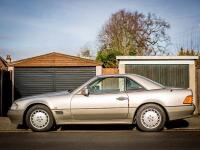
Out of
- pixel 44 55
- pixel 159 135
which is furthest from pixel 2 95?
pixel 159 135

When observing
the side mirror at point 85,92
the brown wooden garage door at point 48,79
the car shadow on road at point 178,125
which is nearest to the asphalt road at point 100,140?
the side mirror at point 85,92

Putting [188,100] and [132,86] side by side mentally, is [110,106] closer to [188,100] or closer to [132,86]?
[132,86]

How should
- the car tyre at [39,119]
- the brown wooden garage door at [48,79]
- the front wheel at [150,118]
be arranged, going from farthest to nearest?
1. the brown wooden garage door at [48,79]
2. the car tyre at [39,119]
3. the front wheel at [150,118]

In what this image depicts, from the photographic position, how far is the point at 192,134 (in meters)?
9.20

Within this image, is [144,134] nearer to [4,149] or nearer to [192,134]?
[192,134]

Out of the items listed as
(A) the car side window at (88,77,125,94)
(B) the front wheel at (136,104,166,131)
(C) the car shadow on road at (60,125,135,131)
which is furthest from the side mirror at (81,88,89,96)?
(B) the front wheel at (136,104,166,131)

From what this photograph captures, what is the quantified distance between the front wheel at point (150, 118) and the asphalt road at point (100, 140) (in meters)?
0.24

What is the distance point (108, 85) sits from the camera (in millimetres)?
10250

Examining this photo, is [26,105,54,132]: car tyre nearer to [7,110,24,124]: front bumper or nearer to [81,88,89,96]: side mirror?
[7,110,24,124]: front bumper

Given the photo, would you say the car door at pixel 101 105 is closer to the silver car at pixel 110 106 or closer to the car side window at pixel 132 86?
the silver car at pixel 110 106

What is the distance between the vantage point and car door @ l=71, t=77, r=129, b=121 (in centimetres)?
977

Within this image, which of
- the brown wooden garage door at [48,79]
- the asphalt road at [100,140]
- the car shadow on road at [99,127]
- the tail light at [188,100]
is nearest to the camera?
the asphalt road at [100,140]

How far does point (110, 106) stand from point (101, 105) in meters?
0.23

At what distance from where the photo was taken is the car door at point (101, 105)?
977 centimetres
